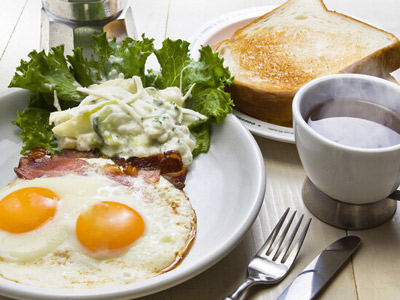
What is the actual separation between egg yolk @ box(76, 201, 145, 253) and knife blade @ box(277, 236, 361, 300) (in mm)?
582

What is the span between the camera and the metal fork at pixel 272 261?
1.94m

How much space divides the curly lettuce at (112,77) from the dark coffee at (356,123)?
52cm

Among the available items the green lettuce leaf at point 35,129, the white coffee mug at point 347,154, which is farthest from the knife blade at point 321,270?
the green lettuce leaf at point 35,129

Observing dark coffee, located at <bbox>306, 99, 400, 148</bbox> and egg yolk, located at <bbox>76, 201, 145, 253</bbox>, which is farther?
dark coffee, located at <bbox>306, 99, 400, 148</bbox>

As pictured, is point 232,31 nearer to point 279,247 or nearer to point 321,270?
point 279,247

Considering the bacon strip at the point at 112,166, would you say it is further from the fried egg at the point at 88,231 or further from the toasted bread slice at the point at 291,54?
the toasted bread slice at the point at 291,54

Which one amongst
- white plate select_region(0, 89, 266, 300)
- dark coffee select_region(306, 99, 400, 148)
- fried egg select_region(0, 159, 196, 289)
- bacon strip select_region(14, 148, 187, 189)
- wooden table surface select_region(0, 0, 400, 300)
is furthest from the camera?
bacon strip select_region(14, 148, 187, 189)

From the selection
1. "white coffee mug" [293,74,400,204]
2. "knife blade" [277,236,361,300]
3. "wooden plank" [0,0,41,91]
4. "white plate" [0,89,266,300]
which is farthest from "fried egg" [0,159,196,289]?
"wooden plank" [0,0,41,91]

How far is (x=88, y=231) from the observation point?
194cm

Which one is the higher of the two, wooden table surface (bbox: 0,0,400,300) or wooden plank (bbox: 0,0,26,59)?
wooden plank (bbox: 0,0,26,59)

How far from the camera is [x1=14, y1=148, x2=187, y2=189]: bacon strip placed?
2.26 metres

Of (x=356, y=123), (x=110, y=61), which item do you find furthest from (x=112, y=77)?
(x=356, y=123)

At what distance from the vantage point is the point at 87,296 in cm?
165

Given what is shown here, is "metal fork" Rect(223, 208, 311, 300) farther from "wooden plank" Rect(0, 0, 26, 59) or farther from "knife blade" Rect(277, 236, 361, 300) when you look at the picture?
"wooden plank" Rect(0, 0, 26, 59)
